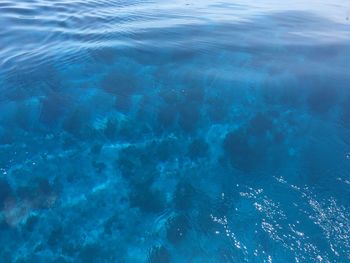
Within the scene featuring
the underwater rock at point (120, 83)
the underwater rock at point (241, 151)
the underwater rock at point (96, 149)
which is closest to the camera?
the underwater rock at point (96, 149)

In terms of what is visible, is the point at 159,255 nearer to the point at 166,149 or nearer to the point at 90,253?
the point at 90,253

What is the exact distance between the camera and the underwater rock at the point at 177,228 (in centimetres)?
690

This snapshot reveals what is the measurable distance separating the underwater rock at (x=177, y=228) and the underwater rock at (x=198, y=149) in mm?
1590

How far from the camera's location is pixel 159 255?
21.9 feet

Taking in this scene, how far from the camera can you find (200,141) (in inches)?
326

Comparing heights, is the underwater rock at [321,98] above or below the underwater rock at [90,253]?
above

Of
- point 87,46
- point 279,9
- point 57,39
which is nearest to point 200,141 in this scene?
point 87,46

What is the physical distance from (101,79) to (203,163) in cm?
386

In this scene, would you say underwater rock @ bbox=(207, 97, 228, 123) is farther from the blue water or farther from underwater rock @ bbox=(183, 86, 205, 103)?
underwater rock @ bbox=(183, 86, 205, 103)

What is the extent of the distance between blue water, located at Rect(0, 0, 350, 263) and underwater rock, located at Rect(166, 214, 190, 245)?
0.10 ft

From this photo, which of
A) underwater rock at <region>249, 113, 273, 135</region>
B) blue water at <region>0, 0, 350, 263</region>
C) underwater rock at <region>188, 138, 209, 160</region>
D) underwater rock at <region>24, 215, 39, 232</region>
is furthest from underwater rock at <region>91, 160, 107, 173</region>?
underwater rock at <region>249, 113, 273, 135</region>

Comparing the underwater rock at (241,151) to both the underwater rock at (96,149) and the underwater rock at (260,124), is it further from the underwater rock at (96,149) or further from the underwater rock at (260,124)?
the underwater rock at (96,149)

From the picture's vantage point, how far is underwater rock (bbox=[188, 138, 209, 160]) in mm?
8094

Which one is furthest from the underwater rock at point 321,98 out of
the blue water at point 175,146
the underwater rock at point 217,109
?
the underwater rock at point 217,109
